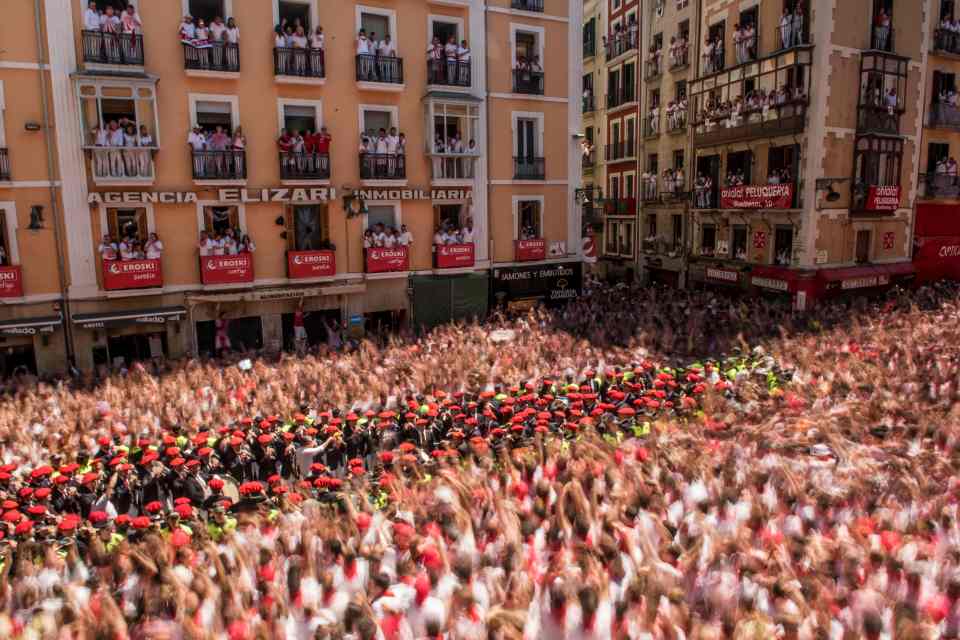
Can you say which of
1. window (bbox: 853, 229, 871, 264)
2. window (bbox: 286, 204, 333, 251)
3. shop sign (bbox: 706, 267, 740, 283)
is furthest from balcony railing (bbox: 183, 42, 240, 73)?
window (bbox: 853, 229, 871, 264)

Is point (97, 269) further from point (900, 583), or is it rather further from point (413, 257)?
point (900, 583)

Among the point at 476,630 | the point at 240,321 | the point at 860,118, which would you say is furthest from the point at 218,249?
the point at 860,118

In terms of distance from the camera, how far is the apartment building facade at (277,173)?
16.9 meters

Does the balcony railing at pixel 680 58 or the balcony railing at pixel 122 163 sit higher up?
the balcony railing at pixel 680 58

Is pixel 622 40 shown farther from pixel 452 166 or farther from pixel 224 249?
pixel 224 249

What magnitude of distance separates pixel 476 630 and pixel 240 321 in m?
15.8

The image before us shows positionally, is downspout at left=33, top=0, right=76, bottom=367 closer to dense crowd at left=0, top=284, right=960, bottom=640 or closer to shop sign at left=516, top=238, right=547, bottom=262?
dense crowd at left=0, top=284, right=960, bottom=640

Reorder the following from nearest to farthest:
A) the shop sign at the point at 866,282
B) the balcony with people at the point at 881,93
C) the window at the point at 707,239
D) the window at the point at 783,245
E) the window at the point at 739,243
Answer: the balcony with people at the point at 881,93, the shop sign at the point at 866,282, the window at the point at 783,245, the window at the point at 739,243, the window at the point at 707,239

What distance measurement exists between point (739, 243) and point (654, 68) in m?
9.46

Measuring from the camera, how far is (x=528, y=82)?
891 inches

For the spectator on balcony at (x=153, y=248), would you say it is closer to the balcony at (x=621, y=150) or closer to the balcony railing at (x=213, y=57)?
the balcony railing at (x=213, y=57)

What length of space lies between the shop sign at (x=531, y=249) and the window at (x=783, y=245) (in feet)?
27.8

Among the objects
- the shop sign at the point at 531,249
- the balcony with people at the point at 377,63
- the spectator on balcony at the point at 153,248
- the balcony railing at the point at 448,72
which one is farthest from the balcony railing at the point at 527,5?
the spectator on balcony at the point at 153,248

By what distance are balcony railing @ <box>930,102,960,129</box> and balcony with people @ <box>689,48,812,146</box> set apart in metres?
6.31
